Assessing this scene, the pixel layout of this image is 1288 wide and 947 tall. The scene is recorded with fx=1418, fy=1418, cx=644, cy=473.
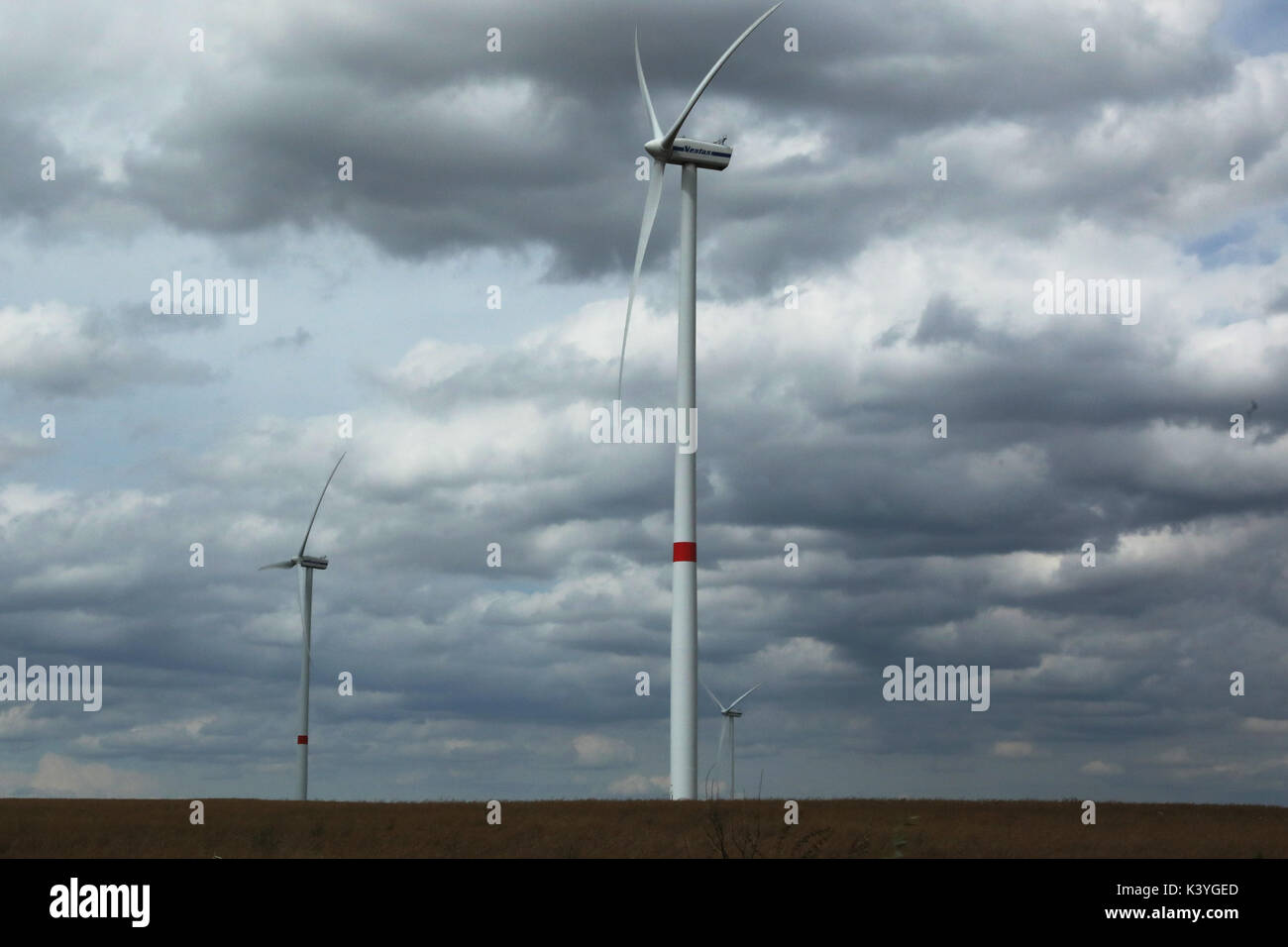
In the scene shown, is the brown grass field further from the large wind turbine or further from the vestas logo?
the vestas logo

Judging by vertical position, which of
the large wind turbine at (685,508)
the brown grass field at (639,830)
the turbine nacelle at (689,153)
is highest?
the turbine nacelle at (689,153)

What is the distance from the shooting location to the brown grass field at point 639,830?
125 feet

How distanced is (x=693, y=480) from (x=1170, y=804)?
2146 cm

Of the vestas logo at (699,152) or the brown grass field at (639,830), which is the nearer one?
the brown grass field at (639,830)

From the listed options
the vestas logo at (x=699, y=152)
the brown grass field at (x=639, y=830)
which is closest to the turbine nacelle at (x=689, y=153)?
the vestas logo at (x=699, y=152)

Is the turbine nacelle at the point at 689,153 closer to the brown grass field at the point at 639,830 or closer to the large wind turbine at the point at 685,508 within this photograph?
the large wind turbine at the point at 685,508

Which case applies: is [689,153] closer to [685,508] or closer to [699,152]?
[699,152]

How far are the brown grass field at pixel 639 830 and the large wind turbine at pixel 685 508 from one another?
412 cm

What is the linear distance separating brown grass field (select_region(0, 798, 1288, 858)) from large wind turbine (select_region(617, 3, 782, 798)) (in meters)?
4.12

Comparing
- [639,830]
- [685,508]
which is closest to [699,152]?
[685,508]

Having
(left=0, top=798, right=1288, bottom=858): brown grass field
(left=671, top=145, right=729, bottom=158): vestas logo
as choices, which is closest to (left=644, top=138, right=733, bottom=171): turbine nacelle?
(left=671, top=145, right=729, bottom=158): vestas logo
